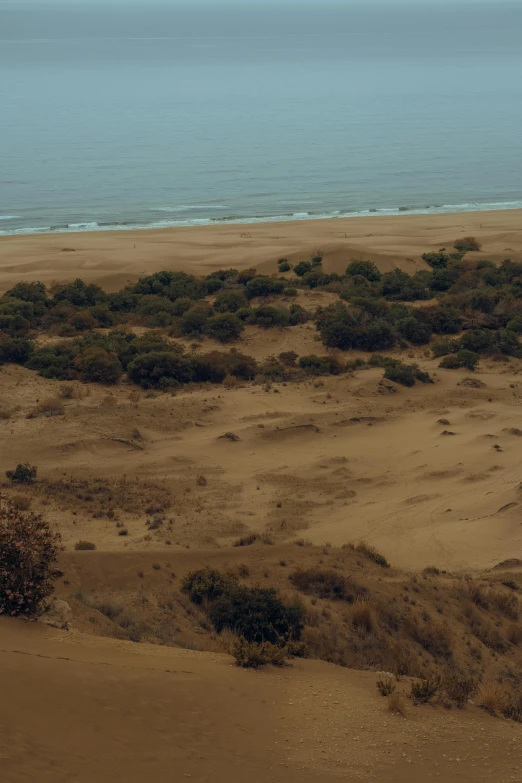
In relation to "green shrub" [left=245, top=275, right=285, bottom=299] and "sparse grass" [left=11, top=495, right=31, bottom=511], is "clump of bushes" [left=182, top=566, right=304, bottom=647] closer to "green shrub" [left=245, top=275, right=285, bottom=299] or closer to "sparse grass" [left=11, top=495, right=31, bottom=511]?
"sparse grass" [left=11, top=495, right=31, bottom=511]

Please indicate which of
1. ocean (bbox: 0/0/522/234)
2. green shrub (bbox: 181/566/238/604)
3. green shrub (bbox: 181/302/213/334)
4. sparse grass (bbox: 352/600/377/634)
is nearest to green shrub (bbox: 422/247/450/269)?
green shrub (bbox: 181/302/213/334)

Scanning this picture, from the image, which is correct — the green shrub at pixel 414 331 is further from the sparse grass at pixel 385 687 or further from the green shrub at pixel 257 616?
the sparse grass at pixel 385 687

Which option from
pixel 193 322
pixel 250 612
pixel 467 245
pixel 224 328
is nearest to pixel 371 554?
pixel 250 612

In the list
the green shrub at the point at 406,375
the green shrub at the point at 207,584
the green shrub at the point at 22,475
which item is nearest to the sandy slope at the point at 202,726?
the green shrub at the point at 207,584

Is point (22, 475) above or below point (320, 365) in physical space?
below

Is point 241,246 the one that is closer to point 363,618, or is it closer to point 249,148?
point 363,618

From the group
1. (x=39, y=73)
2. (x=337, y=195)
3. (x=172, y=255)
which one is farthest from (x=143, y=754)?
(x=39, y=73)

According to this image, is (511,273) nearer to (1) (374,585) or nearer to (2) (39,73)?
(1) (374,585)
